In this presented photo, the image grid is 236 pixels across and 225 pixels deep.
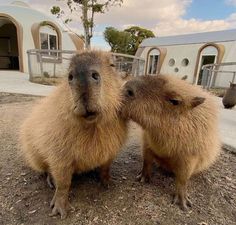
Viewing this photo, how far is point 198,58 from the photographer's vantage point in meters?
14.9

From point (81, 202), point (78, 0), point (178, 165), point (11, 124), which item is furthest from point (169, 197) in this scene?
point (78, 0)

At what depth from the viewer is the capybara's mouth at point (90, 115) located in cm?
134

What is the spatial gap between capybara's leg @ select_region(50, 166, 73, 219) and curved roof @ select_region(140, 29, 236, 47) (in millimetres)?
14812

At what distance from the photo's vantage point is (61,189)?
177 centimetres

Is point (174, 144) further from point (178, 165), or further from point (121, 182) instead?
point (121, 182)

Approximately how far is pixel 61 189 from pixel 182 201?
935 mm

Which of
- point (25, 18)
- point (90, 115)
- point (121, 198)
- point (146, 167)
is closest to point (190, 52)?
point (25, 18)

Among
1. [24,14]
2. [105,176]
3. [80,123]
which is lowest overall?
[105,176]

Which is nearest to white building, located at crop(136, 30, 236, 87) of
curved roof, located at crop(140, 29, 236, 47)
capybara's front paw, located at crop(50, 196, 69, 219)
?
curved roof, located at crop(140, 29, 236, 47)

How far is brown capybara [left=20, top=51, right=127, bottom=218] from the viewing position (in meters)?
1.28

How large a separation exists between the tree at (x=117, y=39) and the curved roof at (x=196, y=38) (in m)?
5.20

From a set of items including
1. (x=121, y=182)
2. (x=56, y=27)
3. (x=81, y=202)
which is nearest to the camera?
(x=81, y=202)

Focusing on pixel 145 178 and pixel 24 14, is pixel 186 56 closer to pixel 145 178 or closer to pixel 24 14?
pixel 24 14

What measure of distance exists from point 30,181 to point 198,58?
47.4ft
